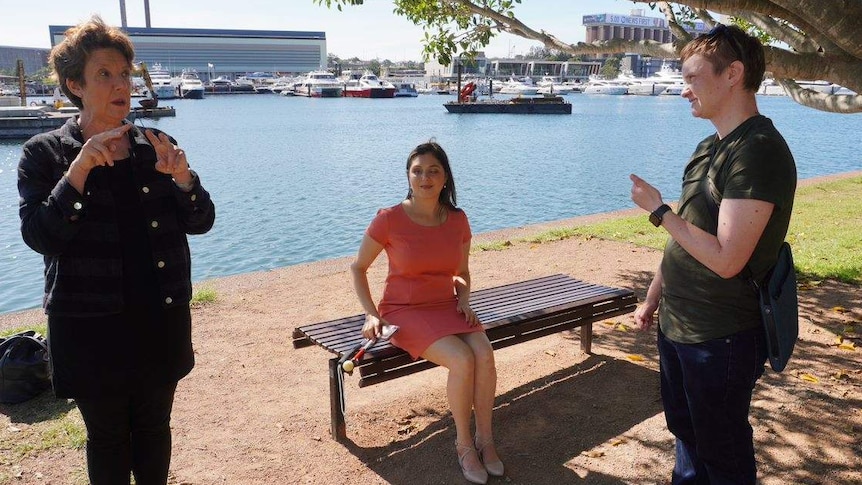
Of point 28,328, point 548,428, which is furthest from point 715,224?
point 28,328

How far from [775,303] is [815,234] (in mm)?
8177

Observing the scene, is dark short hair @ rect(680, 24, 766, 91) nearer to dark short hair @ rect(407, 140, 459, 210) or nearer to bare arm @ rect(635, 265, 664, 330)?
bare arm @ rect(635, 265, 664, 330)

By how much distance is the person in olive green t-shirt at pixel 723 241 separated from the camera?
247 cm

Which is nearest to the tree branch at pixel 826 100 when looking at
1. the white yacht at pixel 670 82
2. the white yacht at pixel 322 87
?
the white yacht at pixel 322 87

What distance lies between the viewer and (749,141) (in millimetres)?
2482

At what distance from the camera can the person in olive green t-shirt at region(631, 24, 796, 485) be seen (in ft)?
8.10

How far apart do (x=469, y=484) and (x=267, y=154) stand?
3263 centimetres

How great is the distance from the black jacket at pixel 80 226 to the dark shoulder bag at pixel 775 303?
2016 millimetres

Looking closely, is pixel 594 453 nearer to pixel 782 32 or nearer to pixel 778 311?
pixel 778 311

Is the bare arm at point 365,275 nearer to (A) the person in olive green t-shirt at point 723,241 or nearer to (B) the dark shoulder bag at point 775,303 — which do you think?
(A) the person in olive green t-shirt at point 723,241

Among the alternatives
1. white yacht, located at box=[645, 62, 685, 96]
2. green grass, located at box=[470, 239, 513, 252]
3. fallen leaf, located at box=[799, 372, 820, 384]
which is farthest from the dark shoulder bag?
white yacht, located at box=[645, 62, 685, 96]

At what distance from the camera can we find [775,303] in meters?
2.60

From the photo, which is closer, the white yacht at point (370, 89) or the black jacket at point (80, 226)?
Answer: the black jacket at point (80, 226)

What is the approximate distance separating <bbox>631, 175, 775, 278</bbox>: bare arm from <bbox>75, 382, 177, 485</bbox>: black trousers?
6.96 ft
